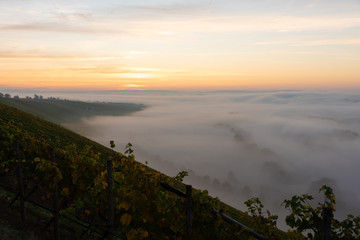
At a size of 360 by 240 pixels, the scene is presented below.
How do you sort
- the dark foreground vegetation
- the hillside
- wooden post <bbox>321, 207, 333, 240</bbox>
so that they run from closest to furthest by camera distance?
wooden post <bbox>321, 207, 333, 240</bbox>, the dark foreground vegetation, the hillside

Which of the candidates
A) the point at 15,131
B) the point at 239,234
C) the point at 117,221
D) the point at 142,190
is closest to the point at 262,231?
the point at 239,234

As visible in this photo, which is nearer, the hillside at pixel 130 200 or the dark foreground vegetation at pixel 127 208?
the dark foreground vegetation at pixel 127 208

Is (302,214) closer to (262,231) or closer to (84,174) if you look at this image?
(262,231)

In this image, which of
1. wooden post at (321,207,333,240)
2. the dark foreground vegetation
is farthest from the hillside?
wooden post at (321,207,333,240)

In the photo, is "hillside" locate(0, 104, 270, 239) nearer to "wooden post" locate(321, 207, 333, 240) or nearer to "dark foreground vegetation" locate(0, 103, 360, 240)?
"dark foreground vegetation" locate(0, 103, 360, 240)

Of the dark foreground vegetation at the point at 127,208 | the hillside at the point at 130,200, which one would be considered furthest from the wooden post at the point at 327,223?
the hillside at the point at 130,200

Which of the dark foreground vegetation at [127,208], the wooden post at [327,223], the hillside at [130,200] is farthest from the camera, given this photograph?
the hillside at [130,200]

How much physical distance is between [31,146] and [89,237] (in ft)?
15.7

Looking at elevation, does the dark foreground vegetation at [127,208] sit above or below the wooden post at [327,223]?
below

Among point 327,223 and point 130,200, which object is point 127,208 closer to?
point 130,200

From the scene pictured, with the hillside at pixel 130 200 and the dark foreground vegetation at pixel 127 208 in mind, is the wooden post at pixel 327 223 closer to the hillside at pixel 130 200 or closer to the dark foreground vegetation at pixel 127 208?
the dark foreground vegetation at pixel 127 208

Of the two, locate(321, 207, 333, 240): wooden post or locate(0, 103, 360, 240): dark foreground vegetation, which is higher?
locate(321, 207, 333, 240): wooden post

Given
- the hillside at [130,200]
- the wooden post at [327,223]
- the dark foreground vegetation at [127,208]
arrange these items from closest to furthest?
the wooden post at [327,223] → the dark foreground vegetation at [127,208] → the hillside at [130,200]

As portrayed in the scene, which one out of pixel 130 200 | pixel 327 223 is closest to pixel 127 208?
pixel 130 200
